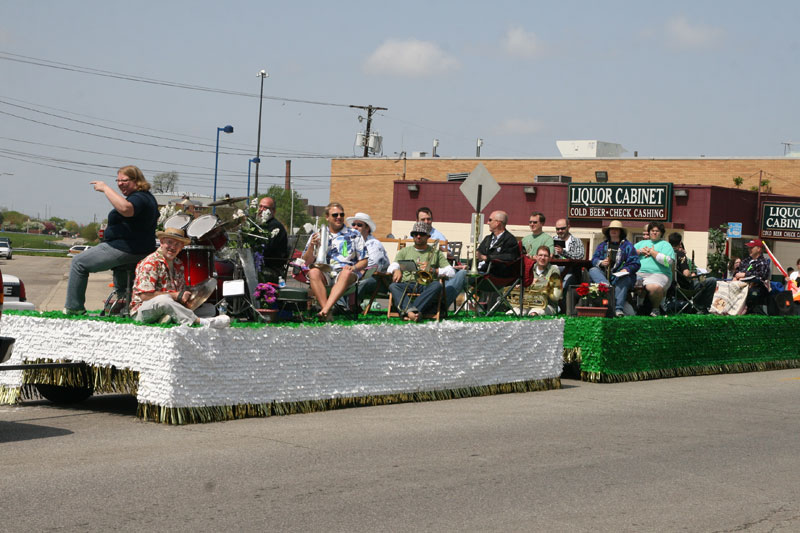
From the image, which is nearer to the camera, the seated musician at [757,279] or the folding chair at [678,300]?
the folding chair at [678,300]

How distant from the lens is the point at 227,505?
234 inches

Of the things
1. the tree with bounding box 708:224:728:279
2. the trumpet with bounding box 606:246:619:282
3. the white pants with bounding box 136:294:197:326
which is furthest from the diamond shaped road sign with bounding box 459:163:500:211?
the tree with bounding box 708:224:728:279

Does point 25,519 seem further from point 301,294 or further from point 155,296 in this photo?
point 301,294

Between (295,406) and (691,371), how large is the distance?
7.50 m

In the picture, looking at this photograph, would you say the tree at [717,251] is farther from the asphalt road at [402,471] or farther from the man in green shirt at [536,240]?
the asphalt road at [402,471]

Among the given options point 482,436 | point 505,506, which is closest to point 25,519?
point 505,506

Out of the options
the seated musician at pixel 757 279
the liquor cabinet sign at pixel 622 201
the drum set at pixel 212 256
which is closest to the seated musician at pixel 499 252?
the drum set at pixel 212 256

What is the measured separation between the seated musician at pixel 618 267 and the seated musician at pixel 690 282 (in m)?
1.72

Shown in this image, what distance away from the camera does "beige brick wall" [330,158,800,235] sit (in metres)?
50.5

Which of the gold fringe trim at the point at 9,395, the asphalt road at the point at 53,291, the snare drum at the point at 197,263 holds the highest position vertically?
the snare drum at the point at 197,263

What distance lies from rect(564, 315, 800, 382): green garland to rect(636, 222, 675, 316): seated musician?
0.79m

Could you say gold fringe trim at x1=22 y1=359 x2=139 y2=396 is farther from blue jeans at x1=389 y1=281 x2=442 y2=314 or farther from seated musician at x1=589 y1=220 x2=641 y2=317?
seated musician at x1=589 y1=220 x2=641 y2=317

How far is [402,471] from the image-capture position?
7082 mm

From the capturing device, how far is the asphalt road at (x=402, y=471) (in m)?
5.84
